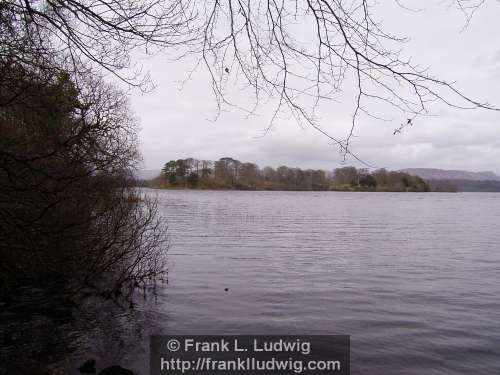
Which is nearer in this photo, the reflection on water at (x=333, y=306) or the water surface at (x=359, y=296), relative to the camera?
the reflection on water at (x=333, y=306)

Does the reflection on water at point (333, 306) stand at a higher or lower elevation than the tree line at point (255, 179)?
lower

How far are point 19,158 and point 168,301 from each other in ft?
25.3

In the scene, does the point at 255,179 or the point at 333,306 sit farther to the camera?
the point at 255,179

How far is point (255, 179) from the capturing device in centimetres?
16738

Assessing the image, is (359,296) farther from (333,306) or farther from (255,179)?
(255,179)

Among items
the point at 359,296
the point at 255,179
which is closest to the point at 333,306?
the point at 359,296

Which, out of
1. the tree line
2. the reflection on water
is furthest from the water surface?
the tree line

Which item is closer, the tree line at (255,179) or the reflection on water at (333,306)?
the reflection on water at (333,306)

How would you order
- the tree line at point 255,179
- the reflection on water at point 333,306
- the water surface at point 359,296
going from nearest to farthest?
the reflection on water at point 333,306, the water surface at point 359,296, the tree line at point 255,179

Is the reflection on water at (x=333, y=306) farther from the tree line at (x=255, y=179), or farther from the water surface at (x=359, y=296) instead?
the tree line at (x=255, y=179)

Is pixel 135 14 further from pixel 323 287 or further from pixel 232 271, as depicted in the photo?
pixel 232 271

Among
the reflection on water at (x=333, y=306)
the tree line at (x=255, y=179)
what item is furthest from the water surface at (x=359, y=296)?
the tree line at (x=255, y=179)

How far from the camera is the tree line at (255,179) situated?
518 feet

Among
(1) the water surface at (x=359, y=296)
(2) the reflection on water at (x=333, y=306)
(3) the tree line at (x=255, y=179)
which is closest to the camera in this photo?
(2) the reflection on water at (x=333, y=306)
